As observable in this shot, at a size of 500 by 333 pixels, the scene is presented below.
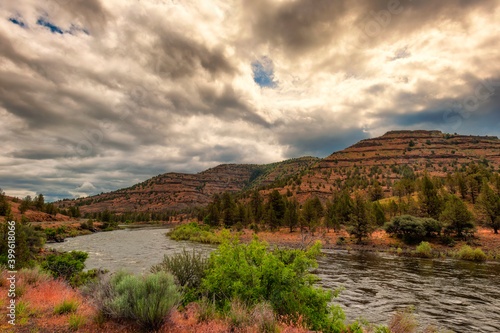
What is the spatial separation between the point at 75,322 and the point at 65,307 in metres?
1.80

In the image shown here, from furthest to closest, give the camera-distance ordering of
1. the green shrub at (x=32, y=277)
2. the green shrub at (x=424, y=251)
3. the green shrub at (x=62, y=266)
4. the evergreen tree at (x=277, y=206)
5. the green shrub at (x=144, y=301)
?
1. the evergreen tree at (x=277, y=206)
2. the green shrub at (x=424, y=251)
3. the green shrub at (x=62, y=266)
4. the green shrub at (x=32, y=277)
5. the green shrub at (x=144, y=301)

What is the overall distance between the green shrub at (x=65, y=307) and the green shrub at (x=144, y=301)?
144 cm

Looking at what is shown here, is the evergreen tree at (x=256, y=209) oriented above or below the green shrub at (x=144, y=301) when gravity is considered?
below

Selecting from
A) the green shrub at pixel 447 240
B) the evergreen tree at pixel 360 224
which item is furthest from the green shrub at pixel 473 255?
the evergreen tree at pixel 360 224

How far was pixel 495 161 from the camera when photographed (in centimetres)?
17025

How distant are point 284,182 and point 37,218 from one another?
134 m

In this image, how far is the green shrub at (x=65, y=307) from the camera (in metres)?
7.76

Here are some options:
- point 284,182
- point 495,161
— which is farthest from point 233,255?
point 495,161

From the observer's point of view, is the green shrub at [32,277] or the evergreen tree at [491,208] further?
the evergreen tree at [491,208]

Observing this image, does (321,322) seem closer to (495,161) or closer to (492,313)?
(492,313)

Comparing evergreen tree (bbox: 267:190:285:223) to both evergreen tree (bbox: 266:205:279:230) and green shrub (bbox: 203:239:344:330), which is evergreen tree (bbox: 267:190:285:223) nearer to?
evergreen tree (bbox: 266:205:279:230)

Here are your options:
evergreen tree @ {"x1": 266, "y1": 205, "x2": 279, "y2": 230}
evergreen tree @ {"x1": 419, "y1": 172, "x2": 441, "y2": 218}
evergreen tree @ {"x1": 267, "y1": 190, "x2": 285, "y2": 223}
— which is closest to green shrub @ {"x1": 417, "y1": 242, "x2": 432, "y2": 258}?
evergreen tree @ {"x1": 419, "y1": 172, "x2": 441, "y2": 218}

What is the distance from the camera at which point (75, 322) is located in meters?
6.70

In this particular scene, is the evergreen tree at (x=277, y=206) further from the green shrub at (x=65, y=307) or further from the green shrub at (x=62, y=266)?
the green shrub at (x=65, y=307)
